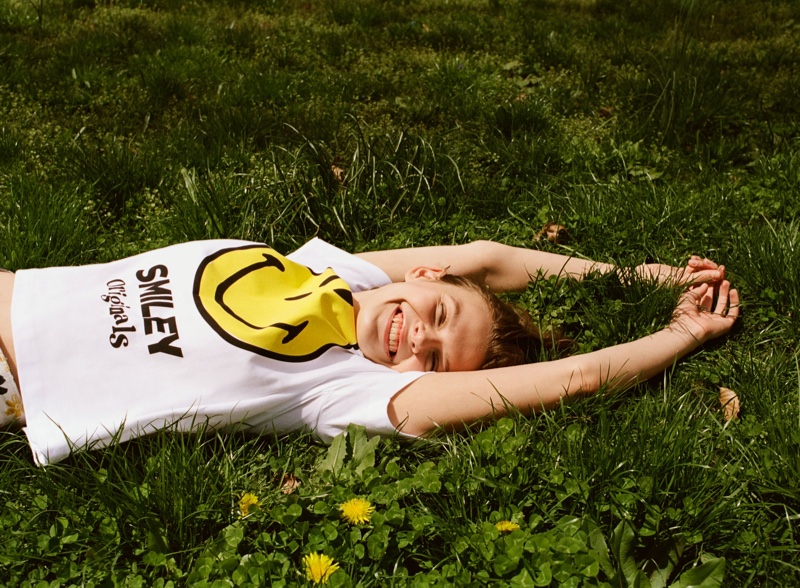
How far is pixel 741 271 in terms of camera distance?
120 inches

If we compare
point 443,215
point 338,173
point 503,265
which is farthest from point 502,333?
point 338,173

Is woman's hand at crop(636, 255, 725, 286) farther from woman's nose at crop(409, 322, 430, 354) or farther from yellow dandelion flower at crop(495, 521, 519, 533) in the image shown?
yellow dandelion flower at crop(495, 521, 519, 533)

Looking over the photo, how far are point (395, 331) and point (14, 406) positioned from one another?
4.15 feet

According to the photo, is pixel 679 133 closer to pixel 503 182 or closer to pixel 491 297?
pixel 503 182

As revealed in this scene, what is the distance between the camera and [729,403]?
2.54 meters

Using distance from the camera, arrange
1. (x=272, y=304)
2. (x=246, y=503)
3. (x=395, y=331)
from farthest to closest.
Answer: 1. (x=395, y=331)
2. (x=272, y=304)
3. (x=246, y=503)

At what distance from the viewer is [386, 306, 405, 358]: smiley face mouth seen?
260 cm

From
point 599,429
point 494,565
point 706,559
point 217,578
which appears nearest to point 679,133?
point 599,429

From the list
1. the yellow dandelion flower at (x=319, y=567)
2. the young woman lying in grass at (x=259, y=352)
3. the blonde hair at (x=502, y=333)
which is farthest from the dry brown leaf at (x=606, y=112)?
the yellow dandelion flower at (x=319, y=567)

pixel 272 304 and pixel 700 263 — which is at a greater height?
pixel 272 304

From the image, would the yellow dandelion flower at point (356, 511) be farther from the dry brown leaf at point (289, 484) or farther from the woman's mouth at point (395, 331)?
the woman's mouth at point (395, 331)

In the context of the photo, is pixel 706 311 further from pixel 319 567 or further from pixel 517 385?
pixel 319 567

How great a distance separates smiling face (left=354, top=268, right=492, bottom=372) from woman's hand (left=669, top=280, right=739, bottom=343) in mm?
784

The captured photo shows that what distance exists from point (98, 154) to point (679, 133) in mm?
3078
